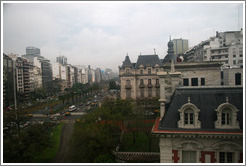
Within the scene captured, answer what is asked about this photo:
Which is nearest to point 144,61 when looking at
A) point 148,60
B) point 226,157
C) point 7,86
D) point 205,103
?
point 148,60

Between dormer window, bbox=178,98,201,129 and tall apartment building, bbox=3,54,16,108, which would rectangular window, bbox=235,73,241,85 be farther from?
tall apartment building, bbox=3,54,16,108

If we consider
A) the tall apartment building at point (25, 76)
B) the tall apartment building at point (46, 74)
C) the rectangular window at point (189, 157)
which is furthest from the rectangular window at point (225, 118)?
the tall apartment building at point (46, 74)

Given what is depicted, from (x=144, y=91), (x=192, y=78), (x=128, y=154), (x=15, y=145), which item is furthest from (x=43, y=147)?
(x=144, y=91)

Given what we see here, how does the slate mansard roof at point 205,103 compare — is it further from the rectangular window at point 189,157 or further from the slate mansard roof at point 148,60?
the slate mansard roof at point 148,60

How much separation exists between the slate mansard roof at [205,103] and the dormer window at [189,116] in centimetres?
23

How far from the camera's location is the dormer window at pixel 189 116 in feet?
24.1

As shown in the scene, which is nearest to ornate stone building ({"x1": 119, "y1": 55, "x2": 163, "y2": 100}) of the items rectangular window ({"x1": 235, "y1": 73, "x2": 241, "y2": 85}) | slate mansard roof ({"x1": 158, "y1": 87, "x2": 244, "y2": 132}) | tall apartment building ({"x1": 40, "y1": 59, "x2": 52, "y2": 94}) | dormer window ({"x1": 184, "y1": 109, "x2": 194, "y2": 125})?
rectangular window ({"x1": 235, "y1": 73, "x2": 241, "y2": 85})

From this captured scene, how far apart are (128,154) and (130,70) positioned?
20.8 metres

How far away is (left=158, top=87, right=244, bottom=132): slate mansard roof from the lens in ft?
24.3

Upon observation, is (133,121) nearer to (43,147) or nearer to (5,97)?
(43,147)

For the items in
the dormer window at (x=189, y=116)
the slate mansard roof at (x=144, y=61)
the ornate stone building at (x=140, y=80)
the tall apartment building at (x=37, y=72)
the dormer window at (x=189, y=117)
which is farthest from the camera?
the tall apartment building at (x=37, y=72)

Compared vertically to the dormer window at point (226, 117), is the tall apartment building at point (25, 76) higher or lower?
higher

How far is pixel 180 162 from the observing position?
750 centimetres

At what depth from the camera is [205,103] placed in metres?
7.78
